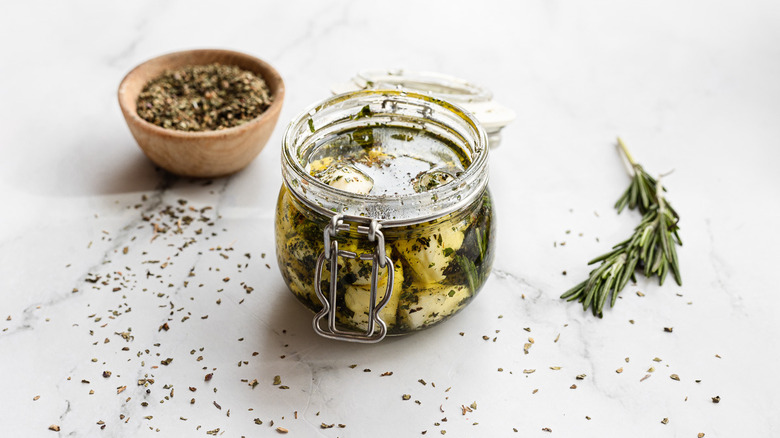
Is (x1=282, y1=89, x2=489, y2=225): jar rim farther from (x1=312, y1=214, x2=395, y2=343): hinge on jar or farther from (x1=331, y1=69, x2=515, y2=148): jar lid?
(x1=331, y1=69, x2=515, y2=148): jar lid

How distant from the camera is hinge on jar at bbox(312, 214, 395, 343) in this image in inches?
35.1

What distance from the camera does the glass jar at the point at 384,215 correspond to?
928 millimetres

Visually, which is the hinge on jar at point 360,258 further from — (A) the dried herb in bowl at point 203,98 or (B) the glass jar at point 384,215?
(A) the dried herb in bowl at point 203,98

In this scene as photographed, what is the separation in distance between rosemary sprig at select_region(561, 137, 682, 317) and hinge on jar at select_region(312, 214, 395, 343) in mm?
371

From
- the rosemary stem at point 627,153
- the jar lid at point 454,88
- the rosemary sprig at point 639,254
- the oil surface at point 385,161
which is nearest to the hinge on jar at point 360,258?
the oil surface at point 385,161

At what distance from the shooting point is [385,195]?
0.93m

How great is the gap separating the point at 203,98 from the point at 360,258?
642 millimetres

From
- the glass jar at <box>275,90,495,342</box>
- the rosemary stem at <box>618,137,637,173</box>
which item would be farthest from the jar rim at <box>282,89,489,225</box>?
the rosemary stem at <box>618,137,637,173</box>

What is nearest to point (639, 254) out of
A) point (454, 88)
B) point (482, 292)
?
point (482, 292)

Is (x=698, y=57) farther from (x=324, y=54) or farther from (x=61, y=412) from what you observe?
(x=61, y=412)

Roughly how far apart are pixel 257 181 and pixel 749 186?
0.93 m

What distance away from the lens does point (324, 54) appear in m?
1.80

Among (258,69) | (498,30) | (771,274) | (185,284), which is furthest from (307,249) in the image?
(498,30)

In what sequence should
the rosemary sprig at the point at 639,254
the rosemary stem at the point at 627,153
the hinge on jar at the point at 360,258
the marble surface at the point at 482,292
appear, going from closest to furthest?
the hinge on jar at the point at 360,258
the marble surface at the point at 482,292
the rosemary sprig at the point at 639,254
the rosemary stem at the point at 627,153
